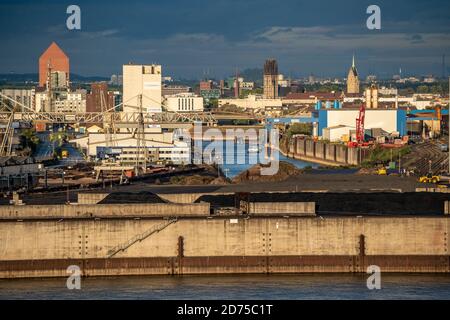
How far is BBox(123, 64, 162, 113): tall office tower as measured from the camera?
76875 millimetres

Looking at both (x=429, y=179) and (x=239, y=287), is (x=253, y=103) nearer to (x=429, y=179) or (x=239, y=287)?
(x=429, y=179)

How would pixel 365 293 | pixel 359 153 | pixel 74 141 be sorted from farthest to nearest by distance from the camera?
pixel 74 141 < pixel 359 153 < pixel 365 293

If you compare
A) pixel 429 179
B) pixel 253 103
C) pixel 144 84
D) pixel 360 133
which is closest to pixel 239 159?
pixel 360 133

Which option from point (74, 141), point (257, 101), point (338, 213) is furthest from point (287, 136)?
point (338, 213)

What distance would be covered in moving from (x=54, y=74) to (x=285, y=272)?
4041 inches

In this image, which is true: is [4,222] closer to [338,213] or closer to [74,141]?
[338,213]

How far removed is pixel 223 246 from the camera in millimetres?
23516

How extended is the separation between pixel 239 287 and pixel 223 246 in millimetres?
1339

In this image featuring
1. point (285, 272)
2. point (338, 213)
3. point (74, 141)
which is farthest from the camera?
point (74, 141)

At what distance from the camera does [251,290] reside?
2202 centimetres

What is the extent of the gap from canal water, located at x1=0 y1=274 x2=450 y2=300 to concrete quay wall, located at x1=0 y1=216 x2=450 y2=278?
26cm

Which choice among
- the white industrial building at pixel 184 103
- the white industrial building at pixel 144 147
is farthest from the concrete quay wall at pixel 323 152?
the white industrial building at pixel 184 103

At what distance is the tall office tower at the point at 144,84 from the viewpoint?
7688cm
